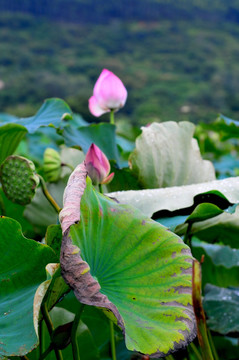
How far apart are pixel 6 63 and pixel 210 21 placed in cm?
1360

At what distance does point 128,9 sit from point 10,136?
34.1m

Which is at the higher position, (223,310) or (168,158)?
(168,158)

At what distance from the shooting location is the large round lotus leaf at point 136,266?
0.33m

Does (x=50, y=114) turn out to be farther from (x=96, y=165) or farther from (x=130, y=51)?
(x=130, y=51)

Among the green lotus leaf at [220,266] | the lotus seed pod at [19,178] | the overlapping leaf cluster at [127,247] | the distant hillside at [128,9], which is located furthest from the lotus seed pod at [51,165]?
the distant hillside at [128,9]

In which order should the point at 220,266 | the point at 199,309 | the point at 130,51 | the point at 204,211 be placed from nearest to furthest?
the point at 199,309, the point at 204,211, the point at 220,266, the point at 130,51

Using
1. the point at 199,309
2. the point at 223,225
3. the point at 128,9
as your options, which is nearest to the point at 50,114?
the point at 223,225

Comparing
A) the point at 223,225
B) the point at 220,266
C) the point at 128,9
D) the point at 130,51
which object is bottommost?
the point at 130,51

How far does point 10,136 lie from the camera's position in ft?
1.70

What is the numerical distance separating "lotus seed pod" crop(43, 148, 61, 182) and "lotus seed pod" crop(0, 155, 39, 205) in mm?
109

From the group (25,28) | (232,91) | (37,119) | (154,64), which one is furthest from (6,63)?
(37,119)

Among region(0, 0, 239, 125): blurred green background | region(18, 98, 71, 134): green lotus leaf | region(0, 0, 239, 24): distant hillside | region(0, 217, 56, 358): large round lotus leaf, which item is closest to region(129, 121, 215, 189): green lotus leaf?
region(18, 98, 71, 134): green lotus leaf

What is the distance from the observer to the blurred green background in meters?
21.5

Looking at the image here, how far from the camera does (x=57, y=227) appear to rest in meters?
0.38
